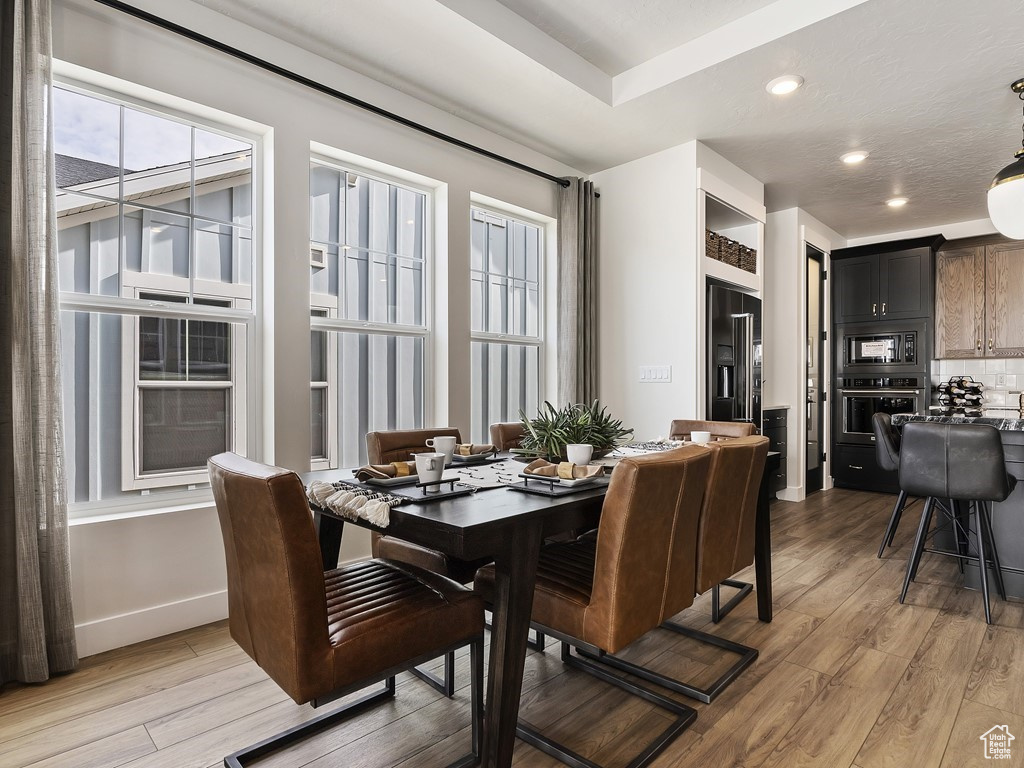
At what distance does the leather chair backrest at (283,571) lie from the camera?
1.25 metres

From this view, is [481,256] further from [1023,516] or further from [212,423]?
[1023,516]

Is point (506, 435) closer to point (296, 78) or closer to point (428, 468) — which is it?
point (428, 468)

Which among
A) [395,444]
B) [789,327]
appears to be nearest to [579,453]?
[395,444]

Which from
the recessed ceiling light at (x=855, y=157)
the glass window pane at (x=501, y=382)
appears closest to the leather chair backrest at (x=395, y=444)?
the glass window pane at (x=501, y=382)

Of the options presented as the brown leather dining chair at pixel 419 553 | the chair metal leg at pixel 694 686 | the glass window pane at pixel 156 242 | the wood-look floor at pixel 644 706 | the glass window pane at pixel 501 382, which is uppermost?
the glass window pane at pixel 156 242

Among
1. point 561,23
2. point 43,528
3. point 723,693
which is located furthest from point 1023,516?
point 43,528

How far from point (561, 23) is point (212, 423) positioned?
2.58 meters

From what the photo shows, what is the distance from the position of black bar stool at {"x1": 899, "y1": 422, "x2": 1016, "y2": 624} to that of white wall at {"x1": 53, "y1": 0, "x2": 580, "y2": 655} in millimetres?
Answer: 2388

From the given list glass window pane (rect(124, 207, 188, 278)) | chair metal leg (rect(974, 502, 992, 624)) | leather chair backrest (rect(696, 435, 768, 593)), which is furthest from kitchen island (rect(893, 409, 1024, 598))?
glass window pane (rect(124, 207, 188, 278))

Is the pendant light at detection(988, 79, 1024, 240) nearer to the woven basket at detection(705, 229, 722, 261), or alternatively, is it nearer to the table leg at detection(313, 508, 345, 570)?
the woven basket at detection(705, 229, 722, 261)

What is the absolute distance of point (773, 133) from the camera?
3811 millimetres

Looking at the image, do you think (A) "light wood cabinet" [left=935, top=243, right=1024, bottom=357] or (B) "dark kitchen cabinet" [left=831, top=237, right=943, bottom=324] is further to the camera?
(B) "dark kitchen cabinet" [left=831, top=237, right=943, bottom=324]

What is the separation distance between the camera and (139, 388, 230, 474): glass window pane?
8.36ft

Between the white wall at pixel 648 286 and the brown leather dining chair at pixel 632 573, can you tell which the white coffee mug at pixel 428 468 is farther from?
the white wall at pixel 648 286
